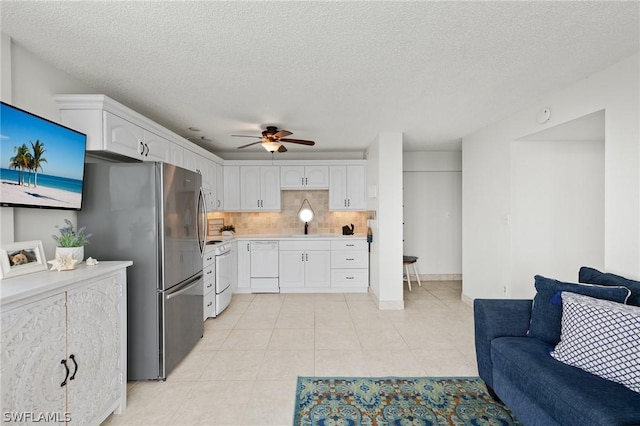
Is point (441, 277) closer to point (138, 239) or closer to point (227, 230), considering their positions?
point (227, 230)

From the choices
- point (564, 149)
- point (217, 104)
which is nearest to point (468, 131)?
point (564, 149)

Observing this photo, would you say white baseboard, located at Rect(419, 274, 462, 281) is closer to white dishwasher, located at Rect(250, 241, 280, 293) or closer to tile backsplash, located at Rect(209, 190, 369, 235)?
tile backsplash, located at Rect(209, 190, 369, 235)

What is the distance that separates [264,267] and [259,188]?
143cm

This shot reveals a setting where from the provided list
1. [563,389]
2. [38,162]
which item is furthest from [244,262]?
[563,389]

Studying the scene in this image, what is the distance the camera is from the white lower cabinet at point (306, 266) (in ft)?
17.0

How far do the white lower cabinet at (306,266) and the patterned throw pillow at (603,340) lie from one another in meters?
3.63

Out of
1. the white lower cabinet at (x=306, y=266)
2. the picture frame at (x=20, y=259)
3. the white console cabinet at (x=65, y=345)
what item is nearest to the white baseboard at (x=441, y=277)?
the white lower cabinet at (x=306, y=266)

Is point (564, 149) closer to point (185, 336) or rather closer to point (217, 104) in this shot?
point (217, 104)

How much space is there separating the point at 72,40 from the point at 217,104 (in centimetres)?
128

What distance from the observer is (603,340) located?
1.62 m

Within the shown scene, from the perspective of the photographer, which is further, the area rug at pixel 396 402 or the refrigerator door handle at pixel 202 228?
the refrigerator door handle at pixel 202 228

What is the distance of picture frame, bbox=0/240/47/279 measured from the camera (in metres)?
1.64

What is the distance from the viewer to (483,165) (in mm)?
4070

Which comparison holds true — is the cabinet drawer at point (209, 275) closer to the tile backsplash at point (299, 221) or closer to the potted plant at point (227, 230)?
the potted plant at point (227, 230)
